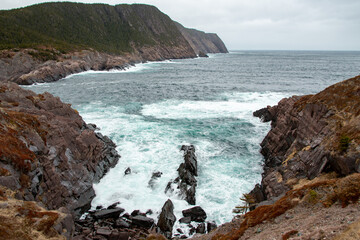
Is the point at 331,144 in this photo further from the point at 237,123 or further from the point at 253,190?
the point at 237,123

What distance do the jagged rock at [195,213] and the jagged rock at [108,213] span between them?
5142mm

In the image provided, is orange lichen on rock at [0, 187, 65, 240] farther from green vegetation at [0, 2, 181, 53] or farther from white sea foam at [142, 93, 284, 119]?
green vegetation at [0, 2, 181, 53]

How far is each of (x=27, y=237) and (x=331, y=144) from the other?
735 inches

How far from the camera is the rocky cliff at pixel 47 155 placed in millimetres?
15336

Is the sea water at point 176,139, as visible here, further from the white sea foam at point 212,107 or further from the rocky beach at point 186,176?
the rocky beach at point 186,176

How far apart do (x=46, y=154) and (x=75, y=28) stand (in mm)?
151563

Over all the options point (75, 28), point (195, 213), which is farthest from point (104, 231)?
point (75, 28)

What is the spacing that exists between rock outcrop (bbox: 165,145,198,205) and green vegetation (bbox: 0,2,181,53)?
8411cm

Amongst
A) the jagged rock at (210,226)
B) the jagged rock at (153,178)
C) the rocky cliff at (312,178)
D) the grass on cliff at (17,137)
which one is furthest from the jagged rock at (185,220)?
the grass on cliff at (17,137)

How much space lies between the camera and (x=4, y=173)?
14016 millimetres

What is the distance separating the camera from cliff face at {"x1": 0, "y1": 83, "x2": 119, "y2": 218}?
50.4 feet

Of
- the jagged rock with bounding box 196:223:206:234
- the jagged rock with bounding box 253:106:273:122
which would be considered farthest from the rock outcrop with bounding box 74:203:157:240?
the jagged rock with bounding box 253:106:273:122

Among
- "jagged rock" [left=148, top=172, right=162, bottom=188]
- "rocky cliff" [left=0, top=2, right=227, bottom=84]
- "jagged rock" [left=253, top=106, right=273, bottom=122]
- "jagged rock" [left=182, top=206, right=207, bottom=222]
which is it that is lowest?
"jagged rock" [left=182, top=206, right=207, bottom=222]

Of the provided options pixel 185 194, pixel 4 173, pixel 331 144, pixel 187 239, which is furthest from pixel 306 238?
pixel 4 173
